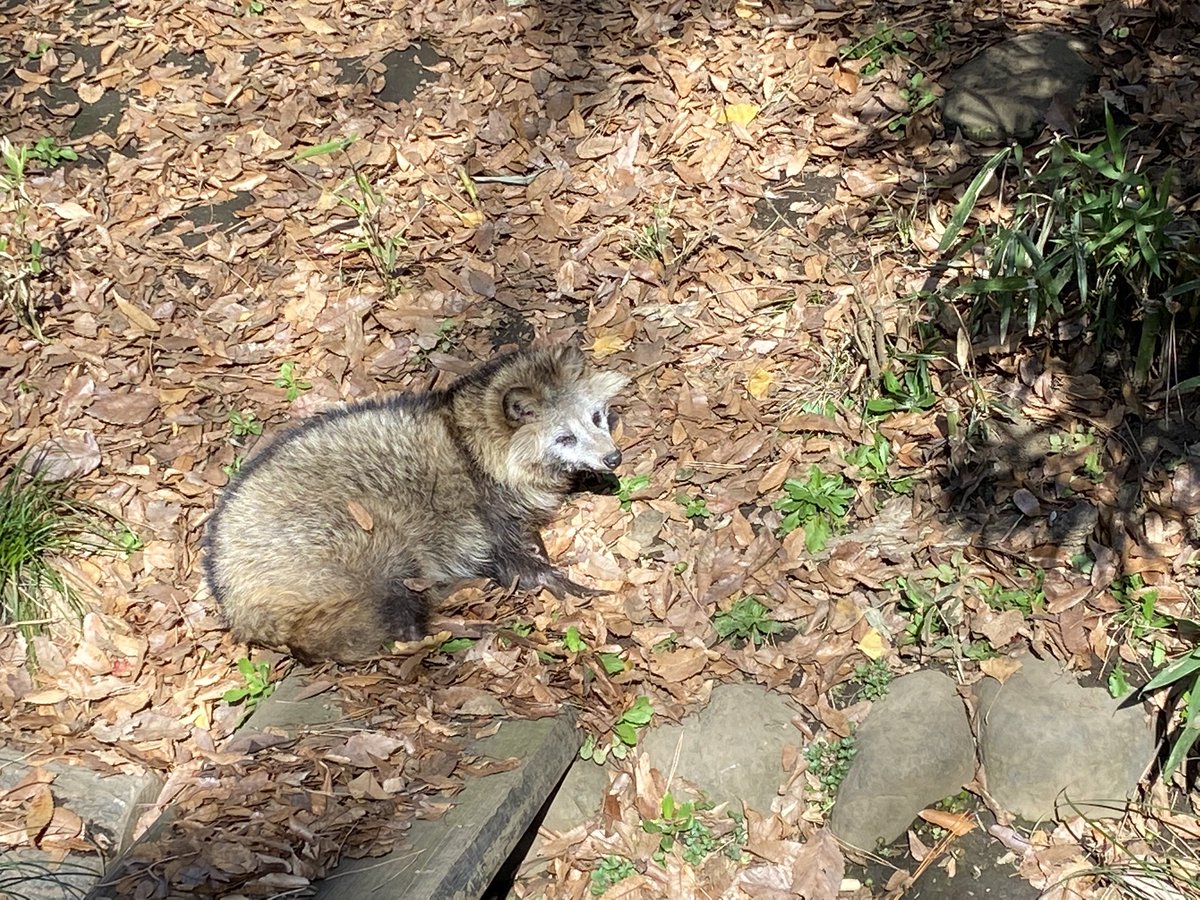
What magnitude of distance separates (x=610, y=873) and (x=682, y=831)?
29 cm

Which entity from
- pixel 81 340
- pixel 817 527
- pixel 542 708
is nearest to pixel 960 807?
pixel 817 527

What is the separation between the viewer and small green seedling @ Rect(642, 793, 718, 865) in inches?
145

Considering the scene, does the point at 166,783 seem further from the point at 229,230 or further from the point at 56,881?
the point at 229,230

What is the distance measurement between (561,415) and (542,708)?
1327 millimetres

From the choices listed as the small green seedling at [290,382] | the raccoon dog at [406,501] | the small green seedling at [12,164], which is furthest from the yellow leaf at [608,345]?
the small green seedling at [12,164]

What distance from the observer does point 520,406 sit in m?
4.51

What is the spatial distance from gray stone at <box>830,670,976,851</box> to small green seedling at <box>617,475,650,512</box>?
55.9 inches

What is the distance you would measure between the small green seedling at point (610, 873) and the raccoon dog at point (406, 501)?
1.09m

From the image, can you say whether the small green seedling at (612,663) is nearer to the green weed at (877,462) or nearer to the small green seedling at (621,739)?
the small green seedling at (621,739)

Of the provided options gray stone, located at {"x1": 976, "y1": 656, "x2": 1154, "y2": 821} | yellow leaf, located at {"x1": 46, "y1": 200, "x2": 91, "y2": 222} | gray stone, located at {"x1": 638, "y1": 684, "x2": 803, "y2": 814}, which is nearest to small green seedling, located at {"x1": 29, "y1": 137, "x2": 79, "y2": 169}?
yellow leaf, located at {"x1": 46, "y1": 200, "x2": 91, "y2": 222}

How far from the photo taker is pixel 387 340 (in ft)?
17.9

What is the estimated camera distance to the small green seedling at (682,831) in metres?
3.69

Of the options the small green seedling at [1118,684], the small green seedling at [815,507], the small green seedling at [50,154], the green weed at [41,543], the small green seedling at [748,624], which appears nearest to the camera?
the small green seedling at [1118,684]

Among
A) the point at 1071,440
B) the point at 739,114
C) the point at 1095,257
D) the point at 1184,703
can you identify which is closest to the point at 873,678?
the point at 1184,703
